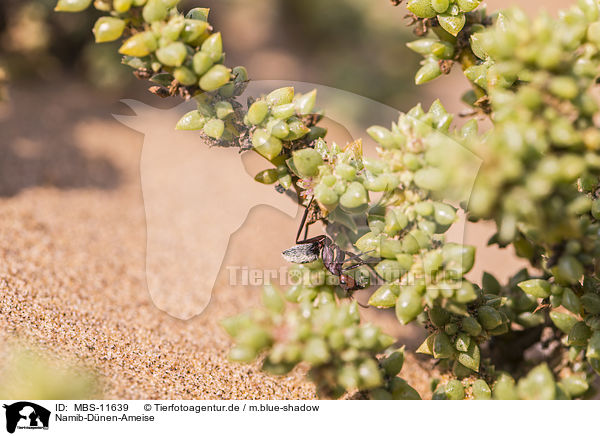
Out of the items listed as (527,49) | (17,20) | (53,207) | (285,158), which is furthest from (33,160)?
(527,49)

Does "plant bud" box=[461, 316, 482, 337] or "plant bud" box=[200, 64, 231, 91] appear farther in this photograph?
"plant bud" box=[461, 316, 482, 337]

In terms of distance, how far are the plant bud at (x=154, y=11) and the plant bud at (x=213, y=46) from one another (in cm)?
9

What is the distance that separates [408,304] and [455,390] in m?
0.32

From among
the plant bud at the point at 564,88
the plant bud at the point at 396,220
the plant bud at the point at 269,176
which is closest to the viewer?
the plant bud at the point at 564,88

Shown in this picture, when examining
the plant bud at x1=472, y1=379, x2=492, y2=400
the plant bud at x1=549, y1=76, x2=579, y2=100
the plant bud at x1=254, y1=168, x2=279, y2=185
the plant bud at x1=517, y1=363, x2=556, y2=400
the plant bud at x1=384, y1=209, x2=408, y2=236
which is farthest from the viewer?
the plant bud at x1=254, y1=168, x2=279, y2=185

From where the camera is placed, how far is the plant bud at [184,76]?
940 millimetres

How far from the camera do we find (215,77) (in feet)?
3.10

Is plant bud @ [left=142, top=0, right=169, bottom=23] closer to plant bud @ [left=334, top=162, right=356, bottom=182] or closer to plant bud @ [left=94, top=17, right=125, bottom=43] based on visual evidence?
plant bud @ [left=94, top=17, right=125, bottom=43]

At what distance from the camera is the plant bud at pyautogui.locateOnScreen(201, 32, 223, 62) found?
3.11 ft

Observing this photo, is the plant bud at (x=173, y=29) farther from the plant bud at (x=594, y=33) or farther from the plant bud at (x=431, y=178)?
the plant bud at (x=594, y=33)

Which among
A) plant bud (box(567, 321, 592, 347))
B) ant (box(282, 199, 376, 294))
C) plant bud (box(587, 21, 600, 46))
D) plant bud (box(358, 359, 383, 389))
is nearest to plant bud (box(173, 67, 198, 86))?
ant (box(282, 199, 376, 294))

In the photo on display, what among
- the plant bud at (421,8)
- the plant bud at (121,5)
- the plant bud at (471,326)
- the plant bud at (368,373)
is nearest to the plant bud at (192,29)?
the plant bud at (121,5)

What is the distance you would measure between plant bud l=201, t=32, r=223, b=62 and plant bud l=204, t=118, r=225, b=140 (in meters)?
0.12
